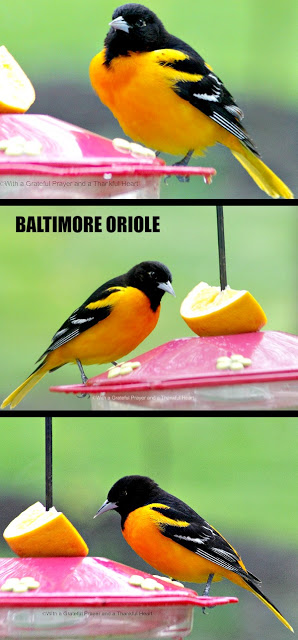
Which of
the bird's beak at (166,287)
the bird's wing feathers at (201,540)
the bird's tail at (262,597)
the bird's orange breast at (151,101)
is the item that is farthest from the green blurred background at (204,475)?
the bird's orange breast at (151,101)

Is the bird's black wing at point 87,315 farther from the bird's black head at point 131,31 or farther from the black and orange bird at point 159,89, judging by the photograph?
the bird's black head at point 131,31

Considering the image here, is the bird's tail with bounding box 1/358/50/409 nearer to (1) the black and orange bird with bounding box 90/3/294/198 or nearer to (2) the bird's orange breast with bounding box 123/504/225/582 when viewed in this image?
(2) the bird's orange breast with bounding box 123/504/225/582

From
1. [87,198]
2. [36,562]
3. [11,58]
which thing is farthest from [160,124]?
[36,562]

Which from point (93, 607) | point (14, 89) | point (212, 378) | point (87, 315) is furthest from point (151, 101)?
point (93, 607)

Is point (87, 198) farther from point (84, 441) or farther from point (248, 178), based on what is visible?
point (84, 441)

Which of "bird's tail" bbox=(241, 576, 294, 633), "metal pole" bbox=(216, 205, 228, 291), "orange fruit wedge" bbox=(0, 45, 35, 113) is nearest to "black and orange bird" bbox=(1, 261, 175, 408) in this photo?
"metal pole" bbox=(216, 205, 228, 291)

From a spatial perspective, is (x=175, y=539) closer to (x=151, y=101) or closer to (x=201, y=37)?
(x=151, y=101)
